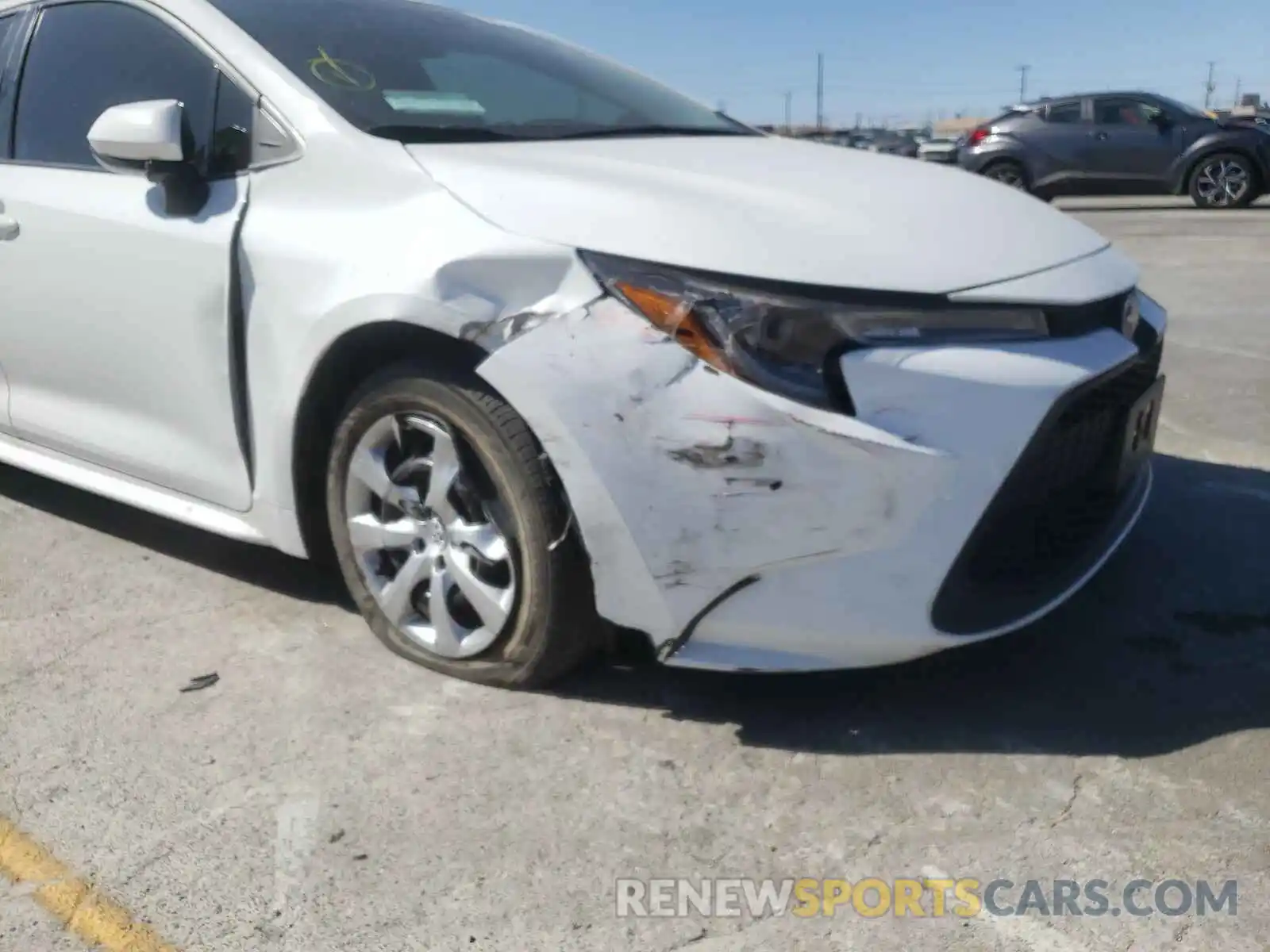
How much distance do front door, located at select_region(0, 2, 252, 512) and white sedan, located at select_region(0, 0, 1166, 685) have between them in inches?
0.4

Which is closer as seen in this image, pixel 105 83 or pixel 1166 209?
pixel 105 83

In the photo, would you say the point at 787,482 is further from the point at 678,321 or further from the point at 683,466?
the point at 678,321

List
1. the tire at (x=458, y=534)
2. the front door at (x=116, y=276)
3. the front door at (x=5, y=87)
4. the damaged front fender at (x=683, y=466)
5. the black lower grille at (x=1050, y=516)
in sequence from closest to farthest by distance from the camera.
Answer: the damaged front fender at (x=683, y=466) < the black lower grille at (x=1050, y=516) < the tire at (x=458, y=534) < the front door at (x=116, y=276) < the front door at (x=5, y=87)

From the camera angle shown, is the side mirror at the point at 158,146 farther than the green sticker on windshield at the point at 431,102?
No

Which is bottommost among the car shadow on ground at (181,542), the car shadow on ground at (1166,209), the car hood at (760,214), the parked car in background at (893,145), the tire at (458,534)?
the car shadow on ground at (181,542)

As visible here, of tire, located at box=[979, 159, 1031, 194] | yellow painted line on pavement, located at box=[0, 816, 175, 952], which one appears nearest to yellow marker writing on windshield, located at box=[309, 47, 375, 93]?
yellow painted line on pavement, located at box=[0, 816, 175, 952]

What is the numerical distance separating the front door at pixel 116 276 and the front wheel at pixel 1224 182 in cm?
1451

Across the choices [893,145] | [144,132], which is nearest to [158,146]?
[144,132]

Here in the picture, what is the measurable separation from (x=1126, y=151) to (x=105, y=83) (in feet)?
46.7

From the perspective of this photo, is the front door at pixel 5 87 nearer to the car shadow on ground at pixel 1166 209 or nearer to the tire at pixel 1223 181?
the car shadow on ground at pixel 1166 209

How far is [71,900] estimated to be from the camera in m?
1.98

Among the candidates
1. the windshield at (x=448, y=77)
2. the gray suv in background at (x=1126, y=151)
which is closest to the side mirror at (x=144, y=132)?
the windshield at (x=448, y=77)

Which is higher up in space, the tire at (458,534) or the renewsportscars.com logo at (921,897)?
the tire at (458,534)

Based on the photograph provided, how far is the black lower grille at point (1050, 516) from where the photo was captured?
88.7 inches
